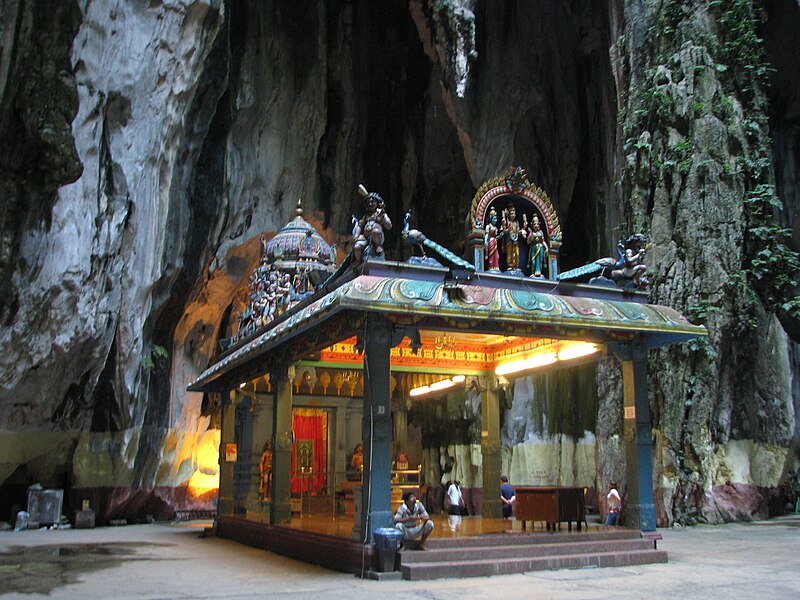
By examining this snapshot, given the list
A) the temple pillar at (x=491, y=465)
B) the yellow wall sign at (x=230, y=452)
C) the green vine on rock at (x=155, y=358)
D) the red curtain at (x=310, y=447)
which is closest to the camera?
the temple pillar at (x=491, y=465)

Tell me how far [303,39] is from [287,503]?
1517 cm

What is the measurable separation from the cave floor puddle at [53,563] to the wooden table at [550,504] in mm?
5327

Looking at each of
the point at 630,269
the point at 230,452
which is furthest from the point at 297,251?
the point at 630,269

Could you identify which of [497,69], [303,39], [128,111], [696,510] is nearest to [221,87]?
[128,111]

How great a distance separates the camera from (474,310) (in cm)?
927

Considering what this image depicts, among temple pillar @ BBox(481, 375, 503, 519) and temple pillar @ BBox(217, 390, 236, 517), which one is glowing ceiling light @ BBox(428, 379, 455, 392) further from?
temple pillar @ BBox(217, 390, 236, 517)

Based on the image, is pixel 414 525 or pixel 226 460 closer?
pixel 414 525

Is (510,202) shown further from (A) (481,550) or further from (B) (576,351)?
(A) (481,550)

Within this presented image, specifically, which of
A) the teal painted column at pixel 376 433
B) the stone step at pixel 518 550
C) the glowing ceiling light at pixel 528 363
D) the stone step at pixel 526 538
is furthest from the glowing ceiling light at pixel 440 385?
the teal painted column at pixel 376 433

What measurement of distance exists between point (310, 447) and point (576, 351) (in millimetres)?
10364

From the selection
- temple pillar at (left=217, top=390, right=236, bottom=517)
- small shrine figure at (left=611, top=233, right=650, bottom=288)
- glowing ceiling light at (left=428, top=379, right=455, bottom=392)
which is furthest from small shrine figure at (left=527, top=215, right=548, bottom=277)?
temple pillar at (left=217, top=390, right=236, bottom=517)

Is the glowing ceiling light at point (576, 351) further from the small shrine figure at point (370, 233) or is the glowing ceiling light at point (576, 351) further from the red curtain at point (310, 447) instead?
the red curtain at point (310, 447)

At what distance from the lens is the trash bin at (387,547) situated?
8438 mm

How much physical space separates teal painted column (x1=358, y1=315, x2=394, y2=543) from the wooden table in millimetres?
2204
